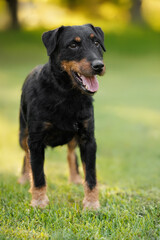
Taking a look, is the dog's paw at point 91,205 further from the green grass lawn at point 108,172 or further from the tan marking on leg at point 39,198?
the tan marking on leg at point 39,198

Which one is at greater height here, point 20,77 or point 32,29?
point 32,29

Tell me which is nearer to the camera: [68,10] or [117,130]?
[117,130]

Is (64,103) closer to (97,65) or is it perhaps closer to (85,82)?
(85,82)

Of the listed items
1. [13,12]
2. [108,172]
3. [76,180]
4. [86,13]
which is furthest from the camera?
[86,13]

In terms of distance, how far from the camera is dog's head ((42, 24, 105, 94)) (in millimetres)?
4324

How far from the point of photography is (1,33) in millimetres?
30234

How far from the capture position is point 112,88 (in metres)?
18.0

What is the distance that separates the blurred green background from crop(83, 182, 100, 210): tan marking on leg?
0.69 ft

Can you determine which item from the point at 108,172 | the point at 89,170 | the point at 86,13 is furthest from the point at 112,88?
the point at 86,13

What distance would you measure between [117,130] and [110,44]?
18.4 meters

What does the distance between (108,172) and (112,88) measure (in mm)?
10718

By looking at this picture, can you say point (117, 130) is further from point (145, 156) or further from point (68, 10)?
point (68, 10)

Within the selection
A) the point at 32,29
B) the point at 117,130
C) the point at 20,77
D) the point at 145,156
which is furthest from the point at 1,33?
the point at 145,156

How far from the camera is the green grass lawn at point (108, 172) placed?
12.9 feet
